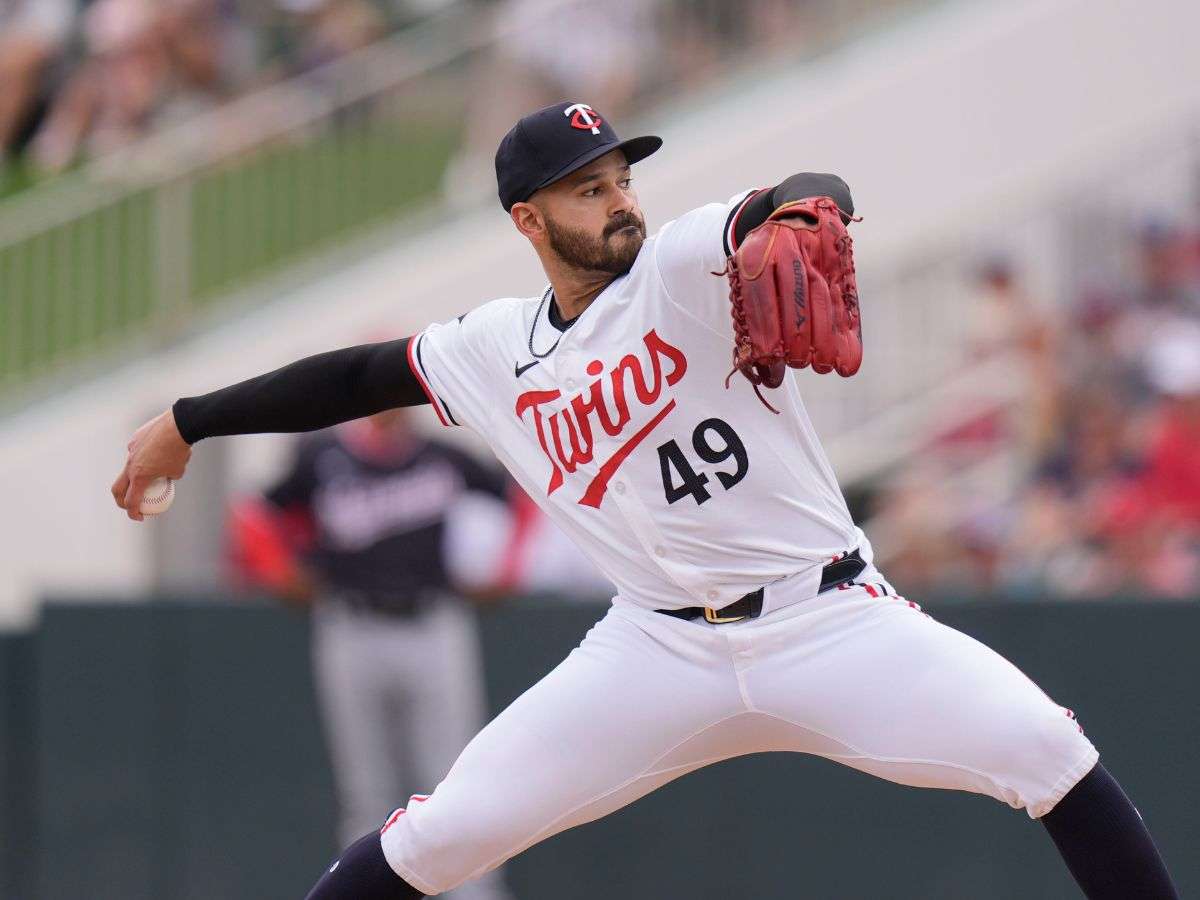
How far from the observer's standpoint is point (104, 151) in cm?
1177

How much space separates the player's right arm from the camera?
4719mm

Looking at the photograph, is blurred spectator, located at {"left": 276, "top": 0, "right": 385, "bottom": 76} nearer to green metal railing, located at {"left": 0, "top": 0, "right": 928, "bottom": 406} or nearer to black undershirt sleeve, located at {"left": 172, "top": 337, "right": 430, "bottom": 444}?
green metal railing, located at {"left": 0, "top": 0, "right": 928, "bottom": 406}

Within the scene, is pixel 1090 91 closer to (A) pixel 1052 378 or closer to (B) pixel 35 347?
(A) pixel 1052 378

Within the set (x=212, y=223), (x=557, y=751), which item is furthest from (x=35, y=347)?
(x=557, y=751)

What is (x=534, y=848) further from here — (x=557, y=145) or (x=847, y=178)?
(x=847, y=178)

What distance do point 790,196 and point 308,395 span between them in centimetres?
133

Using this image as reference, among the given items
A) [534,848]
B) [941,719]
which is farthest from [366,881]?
[534,848]

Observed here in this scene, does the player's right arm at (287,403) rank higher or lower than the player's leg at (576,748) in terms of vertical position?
higher

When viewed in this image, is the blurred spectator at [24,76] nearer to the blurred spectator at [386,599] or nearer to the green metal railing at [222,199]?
the green metal railing at [222,199]

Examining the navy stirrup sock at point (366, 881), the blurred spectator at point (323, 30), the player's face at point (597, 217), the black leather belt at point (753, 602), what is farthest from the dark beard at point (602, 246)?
the blurred spectator at point (323, 30)

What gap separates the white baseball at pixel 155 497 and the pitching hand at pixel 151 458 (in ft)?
0.03

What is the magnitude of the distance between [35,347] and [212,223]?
120 cm

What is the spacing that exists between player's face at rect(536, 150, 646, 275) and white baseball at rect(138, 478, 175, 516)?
1.19m

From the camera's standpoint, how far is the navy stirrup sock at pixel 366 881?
4527 mm
